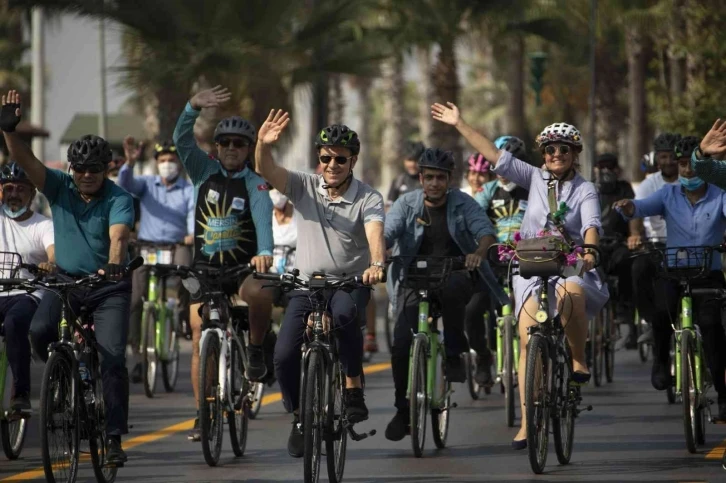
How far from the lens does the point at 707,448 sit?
11.6 meters

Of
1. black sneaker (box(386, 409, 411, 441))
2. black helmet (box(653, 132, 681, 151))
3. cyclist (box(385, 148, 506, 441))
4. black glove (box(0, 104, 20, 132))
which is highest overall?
black helmet (box(653, 132, 681, 151))

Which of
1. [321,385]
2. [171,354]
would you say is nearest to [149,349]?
[171,354]

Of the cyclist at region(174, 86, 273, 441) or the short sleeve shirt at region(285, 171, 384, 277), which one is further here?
the cyclist at region(174, 86, 273, 441)

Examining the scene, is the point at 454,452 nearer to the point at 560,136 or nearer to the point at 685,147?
the point at 560,136

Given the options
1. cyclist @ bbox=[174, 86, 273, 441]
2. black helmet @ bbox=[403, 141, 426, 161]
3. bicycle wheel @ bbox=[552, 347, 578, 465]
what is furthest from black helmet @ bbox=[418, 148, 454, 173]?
black helmet @ bbox=[403, 141, 426, 161]

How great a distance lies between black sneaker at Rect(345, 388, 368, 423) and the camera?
9992 mm

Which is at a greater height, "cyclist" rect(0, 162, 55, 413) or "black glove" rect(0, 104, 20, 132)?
"black glove" rect(0, 104, 20, 132)

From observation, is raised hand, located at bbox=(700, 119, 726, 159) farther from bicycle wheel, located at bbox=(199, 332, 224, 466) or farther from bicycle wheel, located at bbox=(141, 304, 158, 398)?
bicycle wheel, located at bbox=(141, 304, 158, 398)

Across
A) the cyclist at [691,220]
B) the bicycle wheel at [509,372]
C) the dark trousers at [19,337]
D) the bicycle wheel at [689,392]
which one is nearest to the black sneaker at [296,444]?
the dark trousers at [19,337]

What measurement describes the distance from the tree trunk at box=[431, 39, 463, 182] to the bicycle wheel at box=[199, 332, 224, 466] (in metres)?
20.9

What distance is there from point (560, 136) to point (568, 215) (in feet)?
1.65

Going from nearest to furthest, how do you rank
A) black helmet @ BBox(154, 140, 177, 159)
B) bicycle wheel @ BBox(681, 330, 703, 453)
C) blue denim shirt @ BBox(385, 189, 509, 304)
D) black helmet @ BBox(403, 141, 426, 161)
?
bicycle wheel @ BBox(681, 330, 703, 453) → blue denim shirt @ BBox(385, 189, 509, 304) → black helmet @ BBox(154, 140, 177, 159) → black helmet @ BBox(403, 141, 426, 161)

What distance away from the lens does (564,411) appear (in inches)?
423

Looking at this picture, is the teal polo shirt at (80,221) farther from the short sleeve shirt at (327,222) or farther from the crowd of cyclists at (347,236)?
the short sleeve shirt at (327,222)
